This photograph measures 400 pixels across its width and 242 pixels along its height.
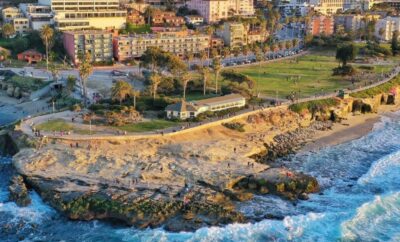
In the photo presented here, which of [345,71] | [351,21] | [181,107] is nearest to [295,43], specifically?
[345,71]

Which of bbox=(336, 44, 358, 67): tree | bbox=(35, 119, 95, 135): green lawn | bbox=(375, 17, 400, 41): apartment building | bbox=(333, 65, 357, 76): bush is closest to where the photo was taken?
bbox=(35, 119, 95, 135): green lawn

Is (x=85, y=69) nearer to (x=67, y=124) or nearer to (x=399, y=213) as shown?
(x=67, y=124)

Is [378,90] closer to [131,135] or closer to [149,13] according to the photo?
[131,135]

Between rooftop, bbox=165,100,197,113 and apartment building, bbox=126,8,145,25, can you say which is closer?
rooftop, bbox=165,100,197,113

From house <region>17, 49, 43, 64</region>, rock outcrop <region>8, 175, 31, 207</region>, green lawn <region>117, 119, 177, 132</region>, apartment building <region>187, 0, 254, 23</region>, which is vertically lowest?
rock outcrop <region>8, 175, 31, 207</region>

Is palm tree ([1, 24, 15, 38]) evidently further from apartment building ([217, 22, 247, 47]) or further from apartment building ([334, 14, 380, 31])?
apartment building ([334, 14, 380, 31])

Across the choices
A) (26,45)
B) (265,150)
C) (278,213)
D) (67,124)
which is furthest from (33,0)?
(278,213)

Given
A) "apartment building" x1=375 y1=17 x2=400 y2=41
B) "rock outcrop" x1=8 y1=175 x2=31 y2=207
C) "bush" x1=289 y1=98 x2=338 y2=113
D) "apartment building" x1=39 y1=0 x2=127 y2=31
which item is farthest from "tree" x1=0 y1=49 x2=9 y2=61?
"apartment building" x1=375 y1=17 x2=400 y2=41
